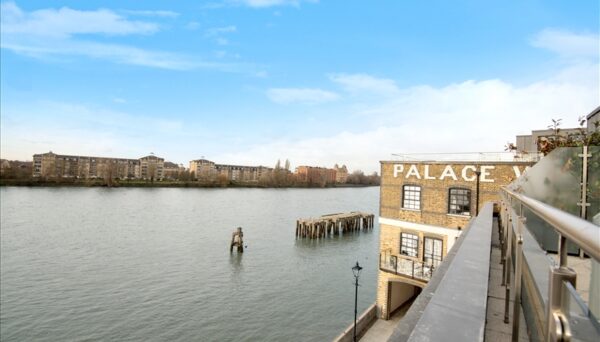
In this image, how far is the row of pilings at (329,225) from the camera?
3547 centimetres

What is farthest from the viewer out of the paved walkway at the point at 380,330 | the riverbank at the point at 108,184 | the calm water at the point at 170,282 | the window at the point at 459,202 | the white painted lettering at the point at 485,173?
the riverbank at the point at 108,184

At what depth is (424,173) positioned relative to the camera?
1571cm

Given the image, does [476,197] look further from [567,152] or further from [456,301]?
[456,301]

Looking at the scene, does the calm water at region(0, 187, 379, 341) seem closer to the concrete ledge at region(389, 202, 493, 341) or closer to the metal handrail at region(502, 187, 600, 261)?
the concrete ledge at region(389, 202, 493, 341)

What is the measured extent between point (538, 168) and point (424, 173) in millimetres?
11123

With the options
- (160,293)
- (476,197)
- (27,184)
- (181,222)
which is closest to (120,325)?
(160,293)

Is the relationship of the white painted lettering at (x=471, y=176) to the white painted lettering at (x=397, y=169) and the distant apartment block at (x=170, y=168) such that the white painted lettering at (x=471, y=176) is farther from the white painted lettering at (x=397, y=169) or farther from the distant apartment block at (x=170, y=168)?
the distant apartment block at (x=170, y=168)

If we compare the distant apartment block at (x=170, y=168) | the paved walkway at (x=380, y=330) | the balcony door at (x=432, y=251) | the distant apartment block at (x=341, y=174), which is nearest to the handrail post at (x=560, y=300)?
the paved walkway at (x=380, y=330)

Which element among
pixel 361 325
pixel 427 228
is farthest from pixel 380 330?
pixel 427 228

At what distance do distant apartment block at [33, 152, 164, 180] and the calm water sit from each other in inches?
3234

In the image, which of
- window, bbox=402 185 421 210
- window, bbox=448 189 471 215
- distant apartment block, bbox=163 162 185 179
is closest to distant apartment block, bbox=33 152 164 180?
distant apartment block, bbox=163 162 185 179

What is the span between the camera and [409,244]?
1614cm

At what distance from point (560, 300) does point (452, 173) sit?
1549 centimetres

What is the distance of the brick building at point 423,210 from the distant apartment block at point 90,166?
10438 centimetres
